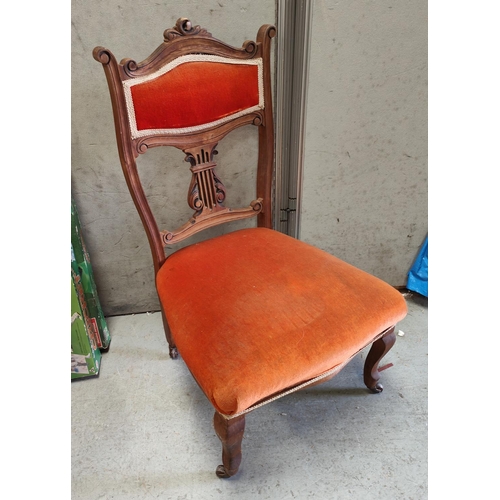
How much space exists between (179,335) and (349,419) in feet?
2.12

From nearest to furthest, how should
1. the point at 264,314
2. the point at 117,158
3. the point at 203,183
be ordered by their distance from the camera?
the point at 264,314, the point at 203,183, the point at 117,158

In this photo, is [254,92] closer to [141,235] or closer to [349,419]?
[141,235]

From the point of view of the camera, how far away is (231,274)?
3.15ft

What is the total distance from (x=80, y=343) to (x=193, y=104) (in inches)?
33.1

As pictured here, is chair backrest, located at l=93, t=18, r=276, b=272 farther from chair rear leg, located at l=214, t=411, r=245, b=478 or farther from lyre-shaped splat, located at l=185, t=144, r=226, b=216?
chair rear leg, located at l=214, t=411, r=245, b=478

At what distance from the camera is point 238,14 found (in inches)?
42.3

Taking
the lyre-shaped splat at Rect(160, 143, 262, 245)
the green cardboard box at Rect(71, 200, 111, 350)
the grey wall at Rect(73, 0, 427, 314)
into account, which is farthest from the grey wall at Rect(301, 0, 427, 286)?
the green cardboard box at Rect(71, 200, 111, 350)

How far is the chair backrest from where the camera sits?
91cm

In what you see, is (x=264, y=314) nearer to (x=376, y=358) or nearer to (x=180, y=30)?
(x=376, y=358)

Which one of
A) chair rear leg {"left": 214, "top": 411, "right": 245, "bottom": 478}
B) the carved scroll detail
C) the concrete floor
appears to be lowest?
the concrete floor

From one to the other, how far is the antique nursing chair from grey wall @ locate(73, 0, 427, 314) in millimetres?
187

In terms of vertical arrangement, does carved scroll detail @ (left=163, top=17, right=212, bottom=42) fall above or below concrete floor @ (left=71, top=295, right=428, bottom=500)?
above

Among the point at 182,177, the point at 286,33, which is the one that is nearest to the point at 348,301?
the point at 182,177

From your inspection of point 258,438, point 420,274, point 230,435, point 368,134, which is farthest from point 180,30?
point 420,274
